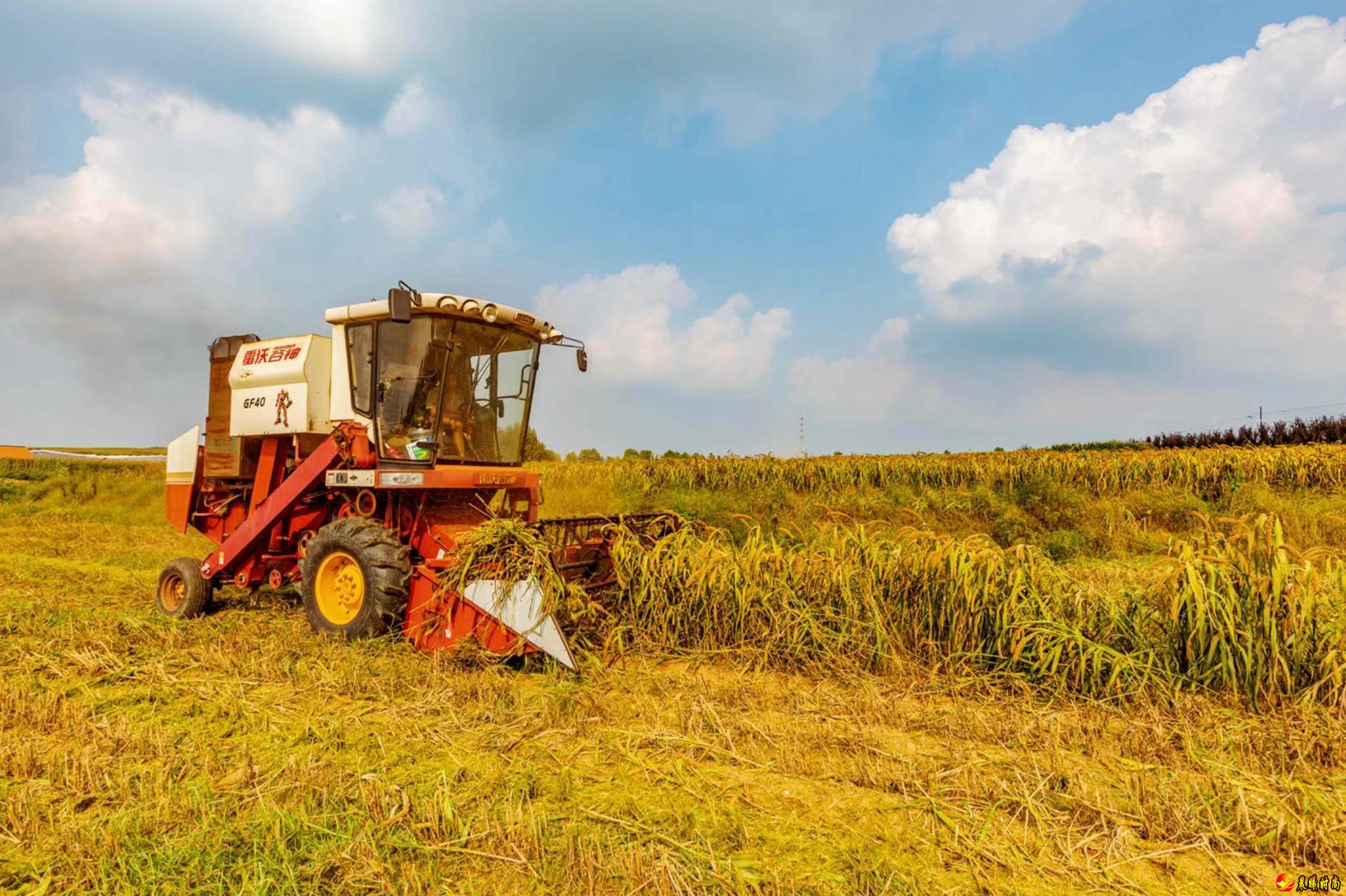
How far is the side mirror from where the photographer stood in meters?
4.94

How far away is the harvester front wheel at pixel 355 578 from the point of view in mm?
4848

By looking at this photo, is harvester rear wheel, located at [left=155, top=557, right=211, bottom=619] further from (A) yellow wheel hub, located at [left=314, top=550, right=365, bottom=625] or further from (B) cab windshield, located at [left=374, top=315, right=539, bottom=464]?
(B) cab windshield, located at [left=374, top=315, right=539, bottom=464]

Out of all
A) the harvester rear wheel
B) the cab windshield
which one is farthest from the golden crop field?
the cab windshield

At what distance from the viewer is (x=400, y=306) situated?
16.3ft

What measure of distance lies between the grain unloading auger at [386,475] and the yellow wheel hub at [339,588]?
0.01 m

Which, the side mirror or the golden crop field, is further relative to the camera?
the side mirror

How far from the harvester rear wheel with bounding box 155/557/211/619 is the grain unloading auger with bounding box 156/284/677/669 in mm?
17

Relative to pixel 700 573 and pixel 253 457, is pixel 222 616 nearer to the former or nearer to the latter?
pixel 253 457

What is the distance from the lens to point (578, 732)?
3420 mm

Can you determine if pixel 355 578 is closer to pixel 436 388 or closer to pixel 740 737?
pixel 436 388

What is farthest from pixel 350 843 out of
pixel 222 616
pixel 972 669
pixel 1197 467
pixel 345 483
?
pixel 1197 467

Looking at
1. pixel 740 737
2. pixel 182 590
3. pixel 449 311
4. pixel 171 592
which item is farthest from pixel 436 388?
pixel 740 737

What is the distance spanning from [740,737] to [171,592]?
6.20 metres

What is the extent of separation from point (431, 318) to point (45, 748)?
3.54m
